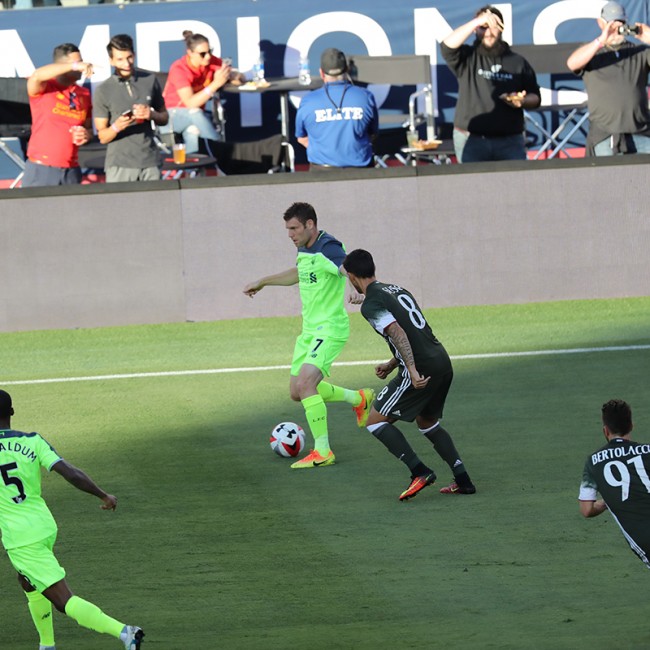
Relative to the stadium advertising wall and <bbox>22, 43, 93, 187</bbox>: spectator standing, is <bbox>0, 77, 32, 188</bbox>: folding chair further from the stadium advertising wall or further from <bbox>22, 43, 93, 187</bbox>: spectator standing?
<bbox>22, 43, 93, 187</bbox>: spectator standing

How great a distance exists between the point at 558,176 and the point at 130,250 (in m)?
5.39

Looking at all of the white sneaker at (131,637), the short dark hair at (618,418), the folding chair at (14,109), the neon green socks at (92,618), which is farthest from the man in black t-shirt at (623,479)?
the folding chair at (14,109)

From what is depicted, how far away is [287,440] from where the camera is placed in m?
11.3

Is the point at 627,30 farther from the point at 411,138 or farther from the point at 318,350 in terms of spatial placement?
the point at 318,350

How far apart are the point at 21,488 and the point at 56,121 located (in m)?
10.8

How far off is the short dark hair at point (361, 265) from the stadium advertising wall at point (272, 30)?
38.6 feet

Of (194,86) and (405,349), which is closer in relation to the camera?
(405,349)

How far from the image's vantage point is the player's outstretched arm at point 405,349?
9.46 m

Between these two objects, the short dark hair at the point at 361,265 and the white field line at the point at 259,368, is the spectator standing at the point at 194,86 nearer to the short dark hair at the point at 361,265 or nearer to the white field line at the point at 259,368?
the white field line at the point at 259,368

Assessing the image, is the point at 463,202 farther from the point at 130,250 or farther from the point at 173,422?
the point at 173,422

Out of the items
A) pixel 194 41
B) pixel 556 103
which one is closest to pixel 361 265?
pixel 194 41

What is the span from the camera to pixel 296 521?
9.55 m

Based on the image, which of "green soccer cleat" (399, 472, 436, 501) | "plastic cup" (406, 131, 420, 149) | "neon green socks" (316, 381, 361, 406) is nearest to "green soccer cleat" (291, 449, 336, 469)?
"neon green socks" (316, 381, 361, 406)

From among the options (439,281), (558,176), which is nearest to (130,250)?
(439,281)
